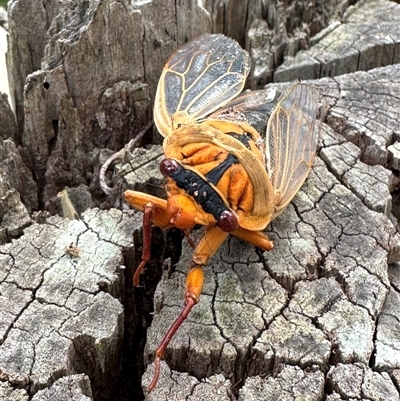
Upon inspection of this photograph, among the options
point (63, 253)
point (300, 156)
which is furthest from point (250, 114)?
point (63, 253)

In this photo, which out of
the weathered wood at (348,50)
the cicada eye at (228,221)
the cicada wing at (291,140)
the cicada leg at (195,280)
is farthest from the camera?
the weathered wood at (348,50)

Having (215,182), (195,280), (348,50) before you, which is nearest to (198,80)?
(215,182)

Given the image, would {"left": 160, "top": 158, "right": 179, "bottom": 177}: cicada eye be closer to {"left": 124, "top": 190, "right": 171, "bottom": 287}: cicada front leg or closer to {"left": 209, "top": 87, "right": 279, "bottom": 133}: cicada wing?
{"left": 124, "top": 190, "right": 171, "bottom": 287}: cicada front leg

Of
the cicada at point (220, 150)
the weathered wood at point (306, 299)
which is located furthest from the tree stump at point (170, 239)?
the cicada at point (220, 150)

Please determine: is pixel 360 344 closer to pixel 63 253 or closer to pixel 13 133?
pixel 63 253

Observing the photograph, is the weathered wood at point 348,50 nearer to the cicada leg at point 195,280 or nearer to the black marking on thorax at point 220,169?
the black marking on thorax at point 220,169

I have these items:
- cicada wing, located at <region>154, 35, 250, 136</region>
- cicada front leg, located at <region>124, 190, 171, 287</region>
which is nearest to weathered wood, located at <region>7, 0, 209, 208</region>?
cicada wing, located at <region>154, 35, 250, 136</region>

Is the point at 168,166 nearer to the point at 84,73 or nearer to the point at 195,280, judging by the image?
the point at 195,280
